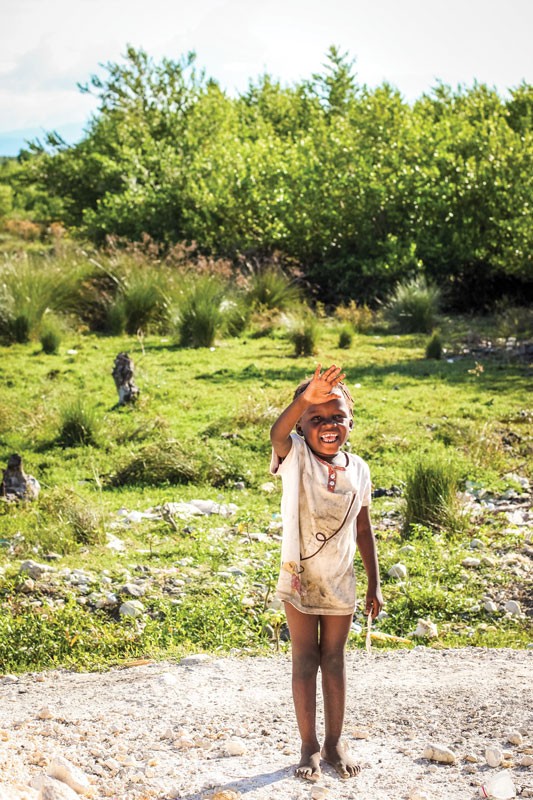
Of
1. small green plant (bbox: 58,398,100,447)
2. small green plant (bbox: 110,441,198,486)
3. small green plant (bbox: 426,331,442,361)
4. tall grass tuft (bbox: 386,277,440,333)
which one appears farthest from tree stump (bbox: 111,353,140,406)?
tall grass tuft (bbox: 386,277,440,333)

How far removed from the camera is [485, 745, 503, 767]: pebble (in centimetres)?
362

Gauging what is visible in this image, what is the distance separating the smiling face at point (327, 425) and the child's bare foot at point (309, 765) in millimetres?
1068

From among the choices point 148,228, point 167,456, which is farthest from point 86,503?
point 148,228

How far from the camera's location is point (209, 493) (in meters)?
8.48

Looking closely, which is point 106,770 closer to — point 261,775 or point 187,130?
point 261,775

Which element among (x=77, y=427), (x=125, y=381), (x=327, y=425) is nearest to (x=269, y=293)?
(x=125, y=381)

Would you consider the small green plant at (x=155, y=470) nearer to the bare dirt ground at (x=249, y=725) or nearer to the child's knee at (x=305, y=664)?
the bare dirt ground at (x=249, y=725)

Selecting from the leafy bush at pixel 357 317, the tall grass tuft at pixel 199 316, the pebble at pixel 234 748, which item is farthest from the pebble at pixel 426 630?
the leafy bush at pixel 357 317

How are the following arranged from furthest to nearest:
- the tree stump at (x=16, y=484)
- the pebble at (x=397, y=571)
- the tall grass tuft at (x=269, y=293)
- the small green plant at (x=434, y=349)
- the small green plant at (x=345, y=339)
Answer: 1. the tall grass tuft at (x=269, y=293)
2. the small green plant at (x=345, y=339)
3. the small green plant at (x=434, y=349)
4. the tree stump at (x=16, y=484)
5. the pebble at (x=397, y=571)

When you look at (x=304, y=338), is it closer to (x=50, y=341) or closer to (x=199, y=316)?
(x=199, y=316)

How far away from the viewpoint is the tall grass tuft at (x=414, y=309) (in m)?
17.7

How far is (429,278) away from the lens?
19844 millimetres

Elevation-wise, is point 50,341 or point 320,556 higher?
point 50,341

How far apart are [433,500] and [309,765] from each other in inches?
164
